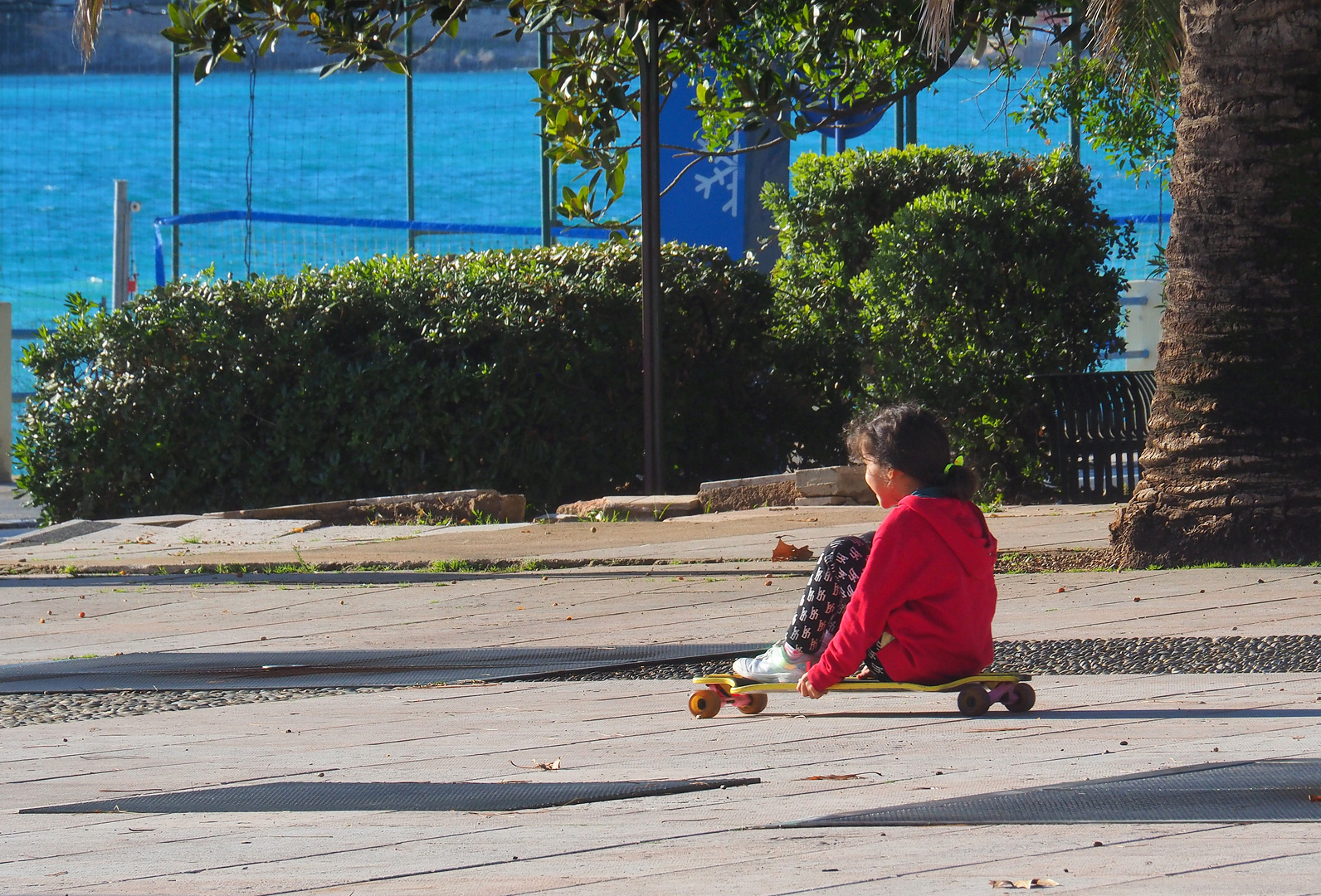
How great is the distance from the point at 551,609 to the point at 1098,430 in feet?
17.7

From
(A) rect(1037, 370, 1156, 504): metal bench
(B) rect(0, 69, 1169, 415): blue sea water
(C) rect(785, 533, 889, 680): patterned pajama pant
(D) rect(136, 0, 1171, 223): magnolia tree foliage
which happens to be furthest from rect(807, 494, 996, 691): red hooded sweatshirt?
(B) rect(0, 69, 1169, 415): blue sea water

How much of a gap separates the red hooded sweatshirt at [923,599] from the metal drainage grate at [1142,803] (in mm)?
979

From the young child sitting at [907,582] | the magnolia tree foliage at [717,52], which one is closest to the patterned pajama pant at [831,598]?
the young child sitting at [907,582]

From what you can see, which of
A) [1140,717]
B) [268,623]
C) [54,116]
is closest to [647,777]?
[1140,717]

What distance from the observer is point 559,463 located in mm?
12180

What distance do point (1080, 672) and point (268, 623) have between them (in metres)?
3.44

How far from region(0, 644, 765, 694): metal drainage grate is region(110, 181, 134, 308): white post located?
548 inches

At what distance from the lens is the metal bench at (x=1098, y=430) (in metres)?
11.1

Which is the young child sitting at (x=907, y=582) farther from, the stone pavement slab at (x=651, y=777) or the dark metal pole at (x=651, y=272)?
the dark metal pole at (x=651, y=272)

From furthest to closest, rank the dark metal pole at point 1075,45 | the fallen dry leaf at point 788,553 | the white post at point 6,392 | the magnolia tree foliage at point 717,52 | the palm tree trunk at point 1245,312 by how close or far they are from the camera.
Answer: the white post at point 6,392 → the dark metal pole at point 1075,45 → the magnolia tree foliage at point 717,52 → the fallen dry leaf at point 788,553 → the palm tree trunk at point 1245,312

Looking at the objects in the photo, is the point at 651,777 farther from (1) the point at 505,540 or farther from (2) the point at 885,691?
(1) the point at 505,540

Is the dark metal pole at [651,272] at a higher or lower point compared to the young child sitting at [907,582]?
higher

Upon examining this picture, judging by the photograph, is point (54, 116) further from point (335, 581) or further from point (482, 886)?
point (482, 886)

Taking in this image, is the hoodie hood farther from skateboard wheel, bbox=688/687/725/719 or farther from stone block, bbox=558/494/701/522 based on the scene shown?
stone block, bbox=558/494/701/522
